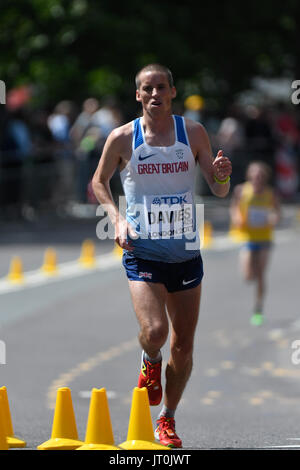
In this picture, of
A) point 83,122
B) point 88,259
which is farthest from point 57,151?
point 88,259

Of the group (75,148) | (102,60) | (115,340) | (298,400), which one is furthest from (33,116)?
(298,400)

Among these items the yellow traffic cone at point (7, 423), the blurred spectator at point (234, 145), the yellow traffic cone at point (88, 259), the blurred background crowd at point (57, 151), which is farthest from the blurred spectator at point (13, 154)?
the yellow traffic cone at point (7, 423)

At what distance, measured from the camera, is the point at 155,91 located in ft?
24.1

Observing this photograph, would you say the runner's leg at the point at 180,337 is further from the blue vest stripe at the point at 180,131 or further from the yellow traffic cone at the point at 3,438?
the yellow traffic cone at the point at 3,438

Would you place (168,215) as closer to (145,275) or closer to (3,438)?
(145,275)

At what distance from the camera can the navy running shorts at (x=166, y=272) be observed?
742 cm

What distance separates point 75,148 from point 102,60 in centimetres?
337

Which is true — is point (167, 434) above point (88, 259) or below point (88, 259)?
below

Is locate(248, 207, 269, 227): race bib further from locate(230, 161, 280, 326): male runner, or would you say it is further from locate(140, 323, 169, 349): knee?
locate(140, 323, 169, 349): knee

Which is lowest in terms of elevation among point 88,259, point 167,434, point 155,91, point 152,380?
point 167,434

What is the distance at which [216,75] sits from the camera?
32.2 metres

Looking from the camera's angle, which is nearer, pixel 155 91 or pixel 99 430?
pixel 99 430

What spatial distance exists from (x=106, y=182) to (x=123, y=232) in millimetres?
457

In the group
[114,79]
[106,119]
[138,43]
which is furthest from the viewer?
[114,79]
